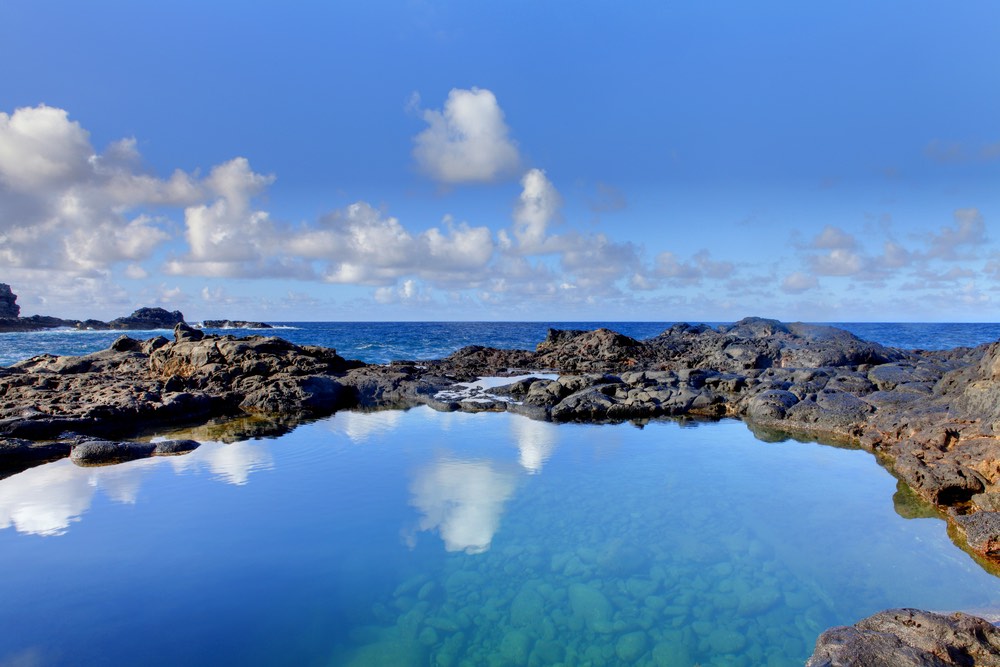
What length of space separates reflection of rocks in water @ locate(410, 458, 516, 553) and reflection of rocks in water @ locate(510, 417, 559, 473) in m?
0.95

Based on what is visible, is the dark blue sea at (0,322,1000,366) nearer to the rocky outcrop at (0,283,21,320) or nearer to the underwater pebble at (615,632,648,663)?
the rocky outcrop at (0,283,21,320)

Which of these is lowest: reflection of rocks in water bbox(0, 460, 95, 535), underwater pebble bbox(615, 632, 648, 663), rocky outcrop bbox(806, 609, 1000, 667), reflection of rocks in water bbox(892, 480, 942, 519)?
underwater pebble bbox(615, 632, 648, 663)

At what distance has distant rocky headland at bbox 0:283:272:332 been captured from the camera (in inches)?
3511

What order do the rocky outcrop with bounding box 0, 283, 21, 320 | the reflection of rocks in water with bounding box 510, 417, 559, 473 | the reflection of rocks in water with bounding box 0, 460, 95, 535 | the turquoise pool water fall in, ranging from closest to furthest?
1. the turquoise pool water
2. the reflection of rocks in water with bounding box 0, 460, 95, 535
3. the reflection of rocks in water with bounding box 510, 417, 559, 473
4. the rocky outcrop with bounding box 0, 283, 21, 320

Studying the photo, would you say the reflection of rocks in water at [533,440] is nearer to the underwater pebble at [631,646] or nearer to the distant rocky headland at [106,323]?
the underwater pebble at [631,646]

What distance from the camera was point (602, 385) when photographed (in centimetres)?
1962

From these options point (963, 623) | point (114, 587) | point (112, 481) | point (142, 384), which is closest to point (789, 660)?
point (963, 623)

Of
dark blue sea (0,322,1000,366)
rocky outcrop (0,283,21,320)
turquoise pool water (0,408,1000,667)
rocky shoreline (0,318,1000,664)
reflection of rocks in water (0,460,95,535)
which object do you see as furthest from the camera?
rocky outcrop (0,283,21,320)

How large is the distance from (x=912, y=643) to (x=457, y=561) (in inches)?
191

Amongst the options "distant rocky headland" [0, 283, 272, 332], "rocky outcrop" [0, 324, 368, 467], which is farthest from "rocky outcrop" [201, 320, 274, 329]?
"rocky outcrop" [0, 324, 368, 467]

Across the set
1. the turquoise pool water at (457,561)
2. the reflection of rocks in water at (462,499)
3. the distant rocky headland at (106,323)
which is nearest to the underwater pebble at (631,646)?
the turquoise pool water at (457,561)

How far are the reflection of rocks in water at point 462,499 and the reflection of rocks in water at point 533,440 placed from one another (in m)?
0.95

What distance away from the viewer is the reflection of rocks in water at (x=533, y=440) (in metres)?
11.9

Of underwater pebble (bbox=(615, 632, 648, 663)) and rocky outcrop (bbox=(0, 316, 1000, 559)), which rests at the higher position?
rocky outcrop (bbox=(0, 316, 1000, 559))
